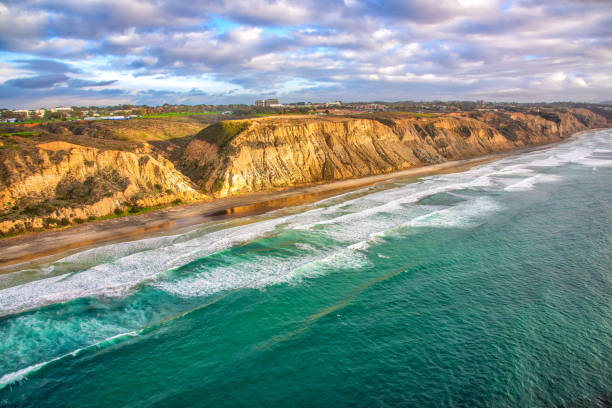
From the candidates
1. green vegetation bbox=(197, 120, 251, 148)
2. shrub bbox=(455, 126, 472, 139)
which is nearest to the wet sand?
green vegetation bbox=(197, 120, 251, 148)

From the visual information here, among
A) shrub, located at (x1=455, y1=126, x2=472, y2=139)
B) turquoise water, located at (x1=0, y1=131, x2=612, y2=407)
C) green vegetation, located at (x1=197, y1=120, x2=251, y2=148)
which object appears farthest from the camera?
shrub, located at (x1=455, y1=126, x2=472, y2=139)

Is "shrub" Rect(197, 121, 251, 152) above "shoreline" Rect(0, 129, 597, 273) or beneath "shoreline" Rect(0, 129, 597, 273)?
above

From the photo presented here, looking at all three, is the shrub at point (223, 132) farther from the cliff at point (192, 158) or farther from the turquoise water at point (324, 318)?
the turquoise water at point (324, 318)

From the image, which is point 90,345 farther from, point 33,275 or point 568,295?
point 568,295

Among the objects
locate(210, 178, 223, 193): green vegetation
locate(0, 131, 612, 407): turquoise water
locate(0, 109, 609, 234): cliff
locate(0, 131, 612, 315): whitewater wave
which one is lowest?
locate(0, 131, 612, 407): turquoise water

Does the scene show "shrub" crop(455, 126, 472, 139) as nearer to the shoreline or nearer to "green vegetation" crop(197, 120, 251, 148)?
the shoreline

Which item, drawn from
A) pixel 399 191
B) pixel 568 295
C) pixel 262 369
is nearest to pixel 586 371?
pixel 568 295

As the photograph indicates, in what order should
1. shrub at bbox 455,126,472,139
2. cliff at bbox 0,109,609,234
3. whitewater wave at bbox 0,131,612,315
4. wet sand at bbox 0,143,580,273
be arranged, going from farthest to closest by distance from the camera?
shrub at bbox 455,126,472,139, cliff at bbox 0,109,609,234, wet sand at bbox 0,143,580,273, whitewater wave at bbox 0,131,612,315
